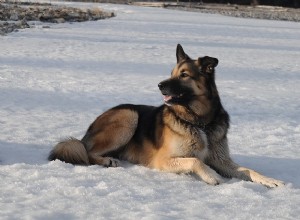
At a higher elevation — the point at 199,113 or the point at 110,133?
the point at 199,113

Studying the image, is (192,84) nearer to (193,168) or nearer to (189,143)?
(189,143)

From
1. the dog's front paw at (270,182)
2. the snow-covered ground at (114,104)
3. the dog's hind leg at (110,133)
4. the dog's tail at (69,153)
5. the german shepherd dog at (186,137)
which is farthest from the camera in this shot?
the dog's hind leg at (110,133)

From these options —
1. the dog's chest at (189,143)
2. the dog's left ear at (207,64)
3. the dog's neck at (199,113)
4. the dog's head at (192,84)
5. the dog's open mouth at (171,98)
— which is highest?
the dog's left ear at (207,64)

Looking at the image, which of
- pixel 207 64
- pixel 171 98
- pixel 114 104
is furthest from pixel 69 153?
pixel 114 104

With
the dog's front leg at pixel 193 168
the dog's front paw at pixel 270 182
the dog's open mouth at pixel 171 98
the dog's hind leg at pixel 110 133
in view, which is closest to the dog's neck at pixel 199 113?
the dog's open mouth at pixel 171 98

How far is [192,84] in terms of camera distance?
470cm

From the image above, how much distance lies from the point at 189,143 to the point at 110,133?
876 millimetres

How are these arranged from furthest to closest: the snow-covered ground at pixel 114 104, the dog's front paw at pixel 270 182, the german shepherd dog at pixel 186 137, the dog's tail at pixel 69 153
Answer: the dog's tail at pixel 69 153, the german shepherd dog at pixel 186 137, the dog's front paw at pixel 270 182, the snow-covered ground at pixel 114 104

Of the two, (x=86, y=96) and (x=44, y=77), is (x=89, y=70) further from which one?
(x=86, y=96)

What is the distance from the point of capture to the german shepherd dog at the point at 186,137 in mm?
4656

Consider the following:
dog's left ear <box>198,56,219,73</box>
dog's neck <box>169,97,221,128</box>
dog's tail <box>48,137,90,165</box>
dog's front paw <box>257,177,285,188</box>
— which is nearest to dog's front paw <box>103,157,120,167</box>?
dog's tail <box>48,137,90,165</box>

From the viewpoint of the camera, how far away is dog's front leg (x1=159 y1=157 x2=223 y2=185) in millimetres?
4379

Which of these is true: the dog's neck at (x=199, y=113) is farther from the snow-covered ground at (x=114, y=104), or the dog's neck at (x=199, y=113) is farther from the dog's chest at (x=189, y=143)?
the snow-covered ground at (x=114, y=104)

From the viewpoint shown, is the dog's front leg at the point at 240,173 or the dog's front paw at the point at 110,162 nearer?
the dog's front leg at the point at 240,173
